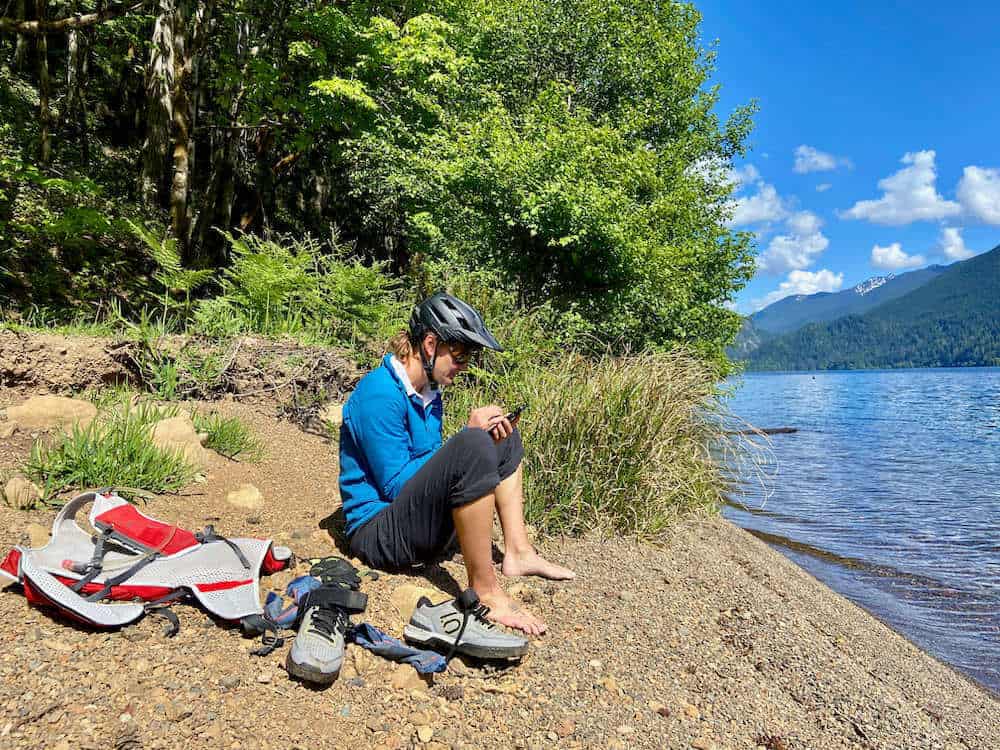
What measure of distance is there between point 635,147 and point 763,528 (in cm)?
894

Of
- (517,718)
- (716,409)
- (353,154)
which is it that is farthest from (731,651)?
(353,154)

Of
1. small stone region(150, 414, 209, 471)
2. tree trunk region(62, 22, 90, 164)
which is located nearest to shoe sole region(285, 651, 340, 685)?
small stone region(150, 414, 209, 471)

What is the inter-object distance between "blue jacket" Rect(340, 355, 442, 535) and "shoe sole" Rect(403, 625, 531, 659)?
2.23 feet

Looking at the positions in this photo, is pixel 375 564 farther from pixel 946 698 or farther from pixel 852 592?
pixel 852 592

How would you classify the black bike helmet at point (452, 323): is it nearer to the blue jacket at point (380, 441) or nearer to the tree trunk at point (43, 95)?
the blue jacket at point (380, 441)

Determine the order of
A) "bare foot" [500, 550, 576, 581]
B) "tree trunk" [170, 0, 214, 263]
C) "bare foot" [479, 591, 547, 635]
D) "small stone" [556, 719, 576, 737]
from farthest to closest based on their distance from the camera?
1. "tree trunk" [170, 0, 214, 263]
2. "bare foot" [500, 550, 576, 581]
3. "bare foot" [479, 591, 547, 635]
4. "small stone" [556, 719, 576, 737]

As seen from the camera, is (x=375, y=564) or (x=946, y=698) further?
(x=946, y=698)

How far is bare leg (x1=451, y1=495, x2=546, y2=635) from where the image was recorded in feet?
8.75

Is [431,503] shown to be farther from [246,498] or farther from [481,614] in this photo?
[246,498]

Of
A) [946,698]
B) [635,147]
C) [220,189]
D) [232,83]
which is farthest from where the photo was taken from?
[220,189]

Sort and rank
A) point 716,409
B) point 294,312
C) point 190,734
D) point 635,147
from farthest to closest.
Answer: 1. point 635,147
2. point 294,312
3. point 716,409
4. point 190,734

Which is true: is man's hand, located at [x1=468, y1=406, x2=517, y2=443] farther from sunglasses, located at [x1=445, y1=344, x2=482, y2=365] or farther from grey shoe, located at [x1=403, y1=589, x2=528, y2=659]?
grey shoe, located at [x1=403, y1=589, x2=528, y2=659]

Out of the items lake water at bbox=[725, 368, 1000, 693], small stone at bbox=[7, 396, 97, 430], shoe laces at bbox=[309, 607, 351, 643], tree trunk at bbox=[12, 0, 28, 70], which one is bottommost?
lake water at bbox=[725, 368, 1000, 693]

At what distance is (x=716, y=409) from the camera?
5.42 meters
